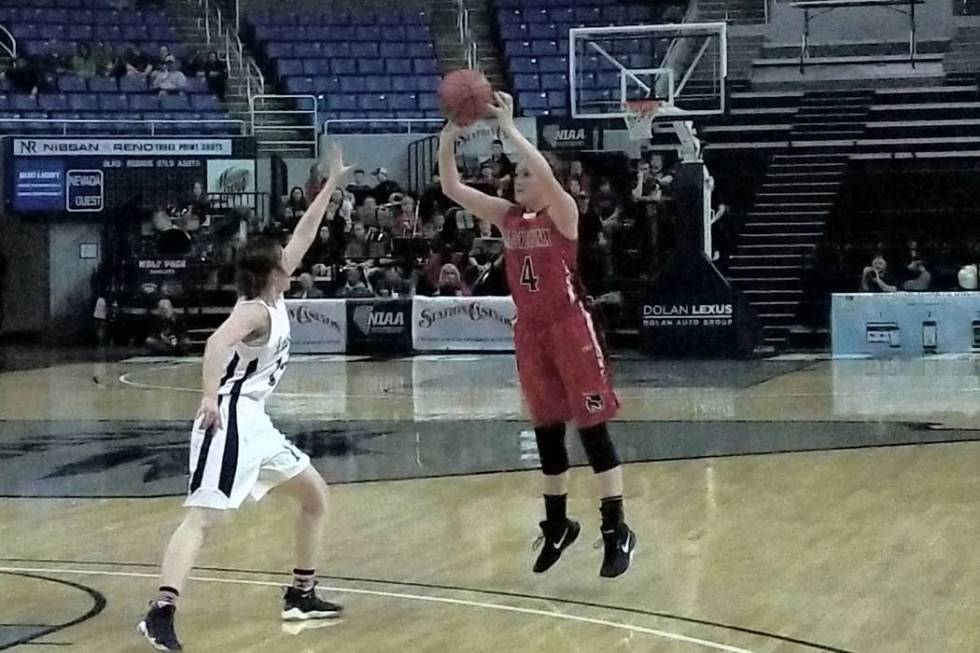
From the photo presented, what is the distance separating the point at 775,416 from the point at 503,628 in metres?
8.59

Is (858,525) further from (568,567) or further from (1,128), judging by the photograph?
(1,128)

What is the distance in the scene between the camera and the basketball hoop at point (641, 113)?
74.7 feet

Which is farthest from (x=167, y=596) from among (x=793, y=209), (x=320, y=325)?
(x=793, y=209)

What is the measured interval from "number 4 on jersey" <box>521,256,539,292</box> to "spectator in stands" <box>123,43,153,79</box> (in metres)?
22.3

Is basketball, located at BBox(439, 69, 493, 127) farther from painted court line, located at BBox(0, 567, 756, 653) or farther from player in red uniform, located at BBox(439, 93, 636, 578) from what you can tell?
painted court line, located at BBox(0, 567, 756, 653)

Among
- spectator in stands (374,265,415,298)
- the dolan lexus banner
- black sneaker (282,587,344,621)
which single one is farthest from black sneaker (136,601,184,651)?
spectator in stands (374,265,415,298)

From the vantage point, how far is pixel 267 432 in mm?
6715

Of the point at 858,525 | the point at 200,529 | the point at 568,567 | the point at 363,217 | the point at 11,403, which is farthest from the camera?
the point at 363,217

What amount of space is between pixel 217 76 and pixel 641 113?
907cm

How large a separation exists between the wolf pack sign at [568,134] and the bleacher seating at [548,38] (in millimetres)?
814

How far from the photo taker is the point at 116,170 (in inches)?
1062

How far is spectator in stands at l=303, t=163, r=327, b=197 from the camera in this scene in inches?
1024

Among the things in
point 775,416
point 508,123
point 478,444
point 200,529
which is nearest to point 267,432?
point 200,529

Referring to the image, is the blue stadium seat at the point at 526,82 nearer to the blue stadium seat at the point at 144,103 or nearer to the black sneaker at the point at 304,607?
the blue stadium seat at the point at 144,103
